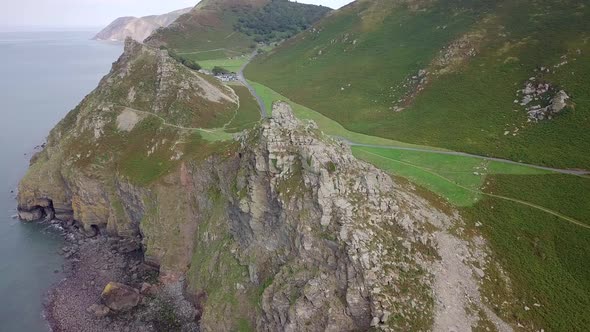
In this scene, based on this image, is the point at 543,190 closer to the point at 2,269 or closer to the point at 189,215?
the point at 189,215

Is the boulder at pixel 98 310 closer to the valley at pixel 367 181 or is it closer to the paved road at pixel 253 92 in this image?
the valley at pixel 367 181

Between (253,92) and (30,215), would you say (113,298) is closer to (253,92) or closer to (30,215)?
(30,215)

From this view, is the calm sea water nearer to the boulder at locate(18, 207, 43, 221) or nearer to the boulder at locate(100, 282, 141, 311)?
the boulder at locate(18, 207, 43, 221)

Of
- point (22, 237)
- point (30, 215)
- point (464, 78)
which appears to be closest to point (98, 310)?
point (22, 237)

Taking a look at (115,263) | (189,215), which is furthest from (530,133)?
(115,263)

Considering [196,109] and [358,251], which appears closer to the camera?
[358,251]
